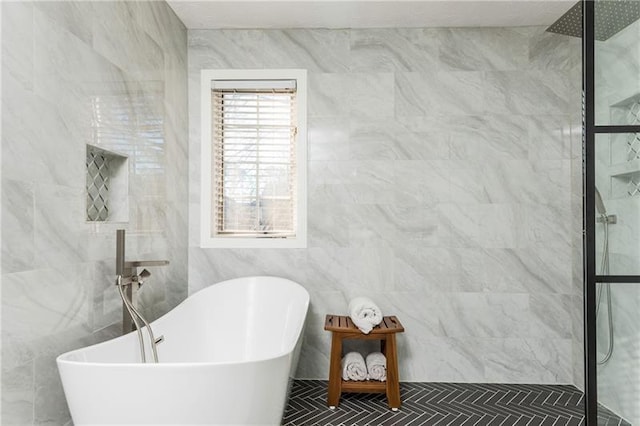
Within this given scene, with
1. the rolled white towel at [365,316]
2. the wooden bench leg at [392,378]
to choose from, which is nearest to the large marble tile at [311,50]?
the rolled white towel at [365,316]

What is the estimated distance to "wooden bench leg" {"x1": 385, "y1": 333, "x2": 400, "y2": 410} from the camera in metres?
2.78

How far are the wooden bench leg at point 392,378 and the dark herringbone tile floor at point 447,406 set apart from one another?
0.05m

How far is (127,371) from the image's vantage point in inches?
60.0

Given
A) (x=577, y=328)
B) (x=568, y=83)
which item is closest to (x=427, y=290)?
(x=577, y=328)

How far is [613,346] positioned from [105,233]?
2121 millimetres

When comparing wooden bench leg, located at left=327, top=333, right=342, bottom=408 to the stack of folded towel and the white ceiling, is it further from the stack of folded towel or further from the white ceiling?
the white ceiling

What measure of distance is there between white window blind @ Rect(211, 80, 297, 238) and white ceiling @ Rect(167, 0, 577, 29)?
1.56 feet

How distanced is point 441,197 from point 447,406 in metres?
1.35

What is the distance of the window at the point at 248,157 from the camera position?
3363 millimetres

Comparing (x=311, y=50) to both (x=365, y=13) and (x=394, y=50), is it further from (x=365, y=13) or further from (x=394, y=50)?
(x=394, y=50)

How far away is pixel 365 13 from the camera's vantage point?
10.3 feet

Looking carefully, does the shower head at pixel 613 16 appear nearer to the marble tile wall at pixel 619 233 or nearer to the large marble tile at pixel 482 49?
the marble tile wall at pixel 619 233

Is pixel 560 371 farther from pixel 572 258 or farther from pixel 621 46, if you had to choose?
pixel 621 46

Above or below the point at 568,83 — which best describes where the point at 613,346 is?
below
